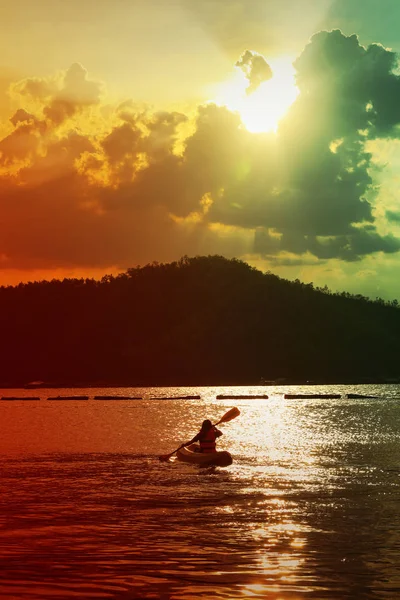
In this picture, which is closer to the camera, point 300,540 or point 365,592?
point 365,592

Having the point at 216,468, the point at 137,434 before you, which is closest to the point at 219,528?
the point at 216,468

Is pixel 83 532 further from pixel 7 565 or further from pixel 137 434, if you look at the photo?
pixel 137 434

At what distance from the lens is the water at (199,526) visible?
2048cm

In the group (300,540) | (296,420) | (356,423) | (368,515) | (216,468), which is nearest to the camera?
(300,540)

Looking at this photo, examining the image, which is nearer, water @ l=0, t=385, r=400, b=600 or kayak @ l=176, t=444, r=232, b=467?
water @ l=0, t=385, r=400, b=600

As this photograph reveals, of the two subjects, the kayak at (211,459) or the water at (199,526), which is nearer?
the water at (199,526)

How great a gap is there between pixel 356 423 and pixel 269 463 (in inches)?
2201

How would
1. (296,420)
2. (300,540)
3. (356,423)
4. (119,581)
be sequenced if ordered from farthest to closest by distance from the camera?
(296,420)
(356,423)
(300,540)
(119,581)

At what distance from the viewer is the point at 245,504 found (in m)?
34.6

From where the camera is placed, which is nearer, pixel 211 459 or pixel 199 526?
pixel 199 526

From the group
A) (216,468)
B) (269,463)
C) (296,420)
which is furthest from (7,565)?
(296,420)

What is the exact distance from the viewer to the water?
20484 millimetres

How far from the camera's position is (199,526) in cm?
2908

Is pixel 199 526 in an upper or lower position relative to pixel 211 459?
lower
